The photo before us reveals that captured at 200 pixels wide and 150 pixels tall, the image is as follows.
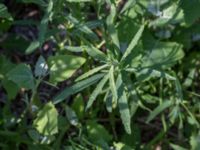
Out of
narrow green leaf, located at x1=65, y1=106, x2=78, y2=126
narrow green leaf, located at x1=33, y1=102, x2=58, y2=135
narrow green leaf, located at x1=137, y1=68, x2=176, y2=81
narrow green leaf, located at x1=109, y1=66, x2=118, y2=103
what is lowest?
narrow green leaf, located at x1=65, y1=106, x2=78, y2=126

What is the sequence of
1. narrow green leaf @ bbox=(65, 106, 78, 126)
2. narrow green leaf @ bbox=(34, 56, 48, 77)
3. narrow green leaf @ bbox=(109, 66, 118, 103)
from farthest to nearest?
narrow green leaf @ bbox=(65, 106, 78, 126), narrow green leaf @ bbox=(34, 56, 48, 77), narrow green leaf @ bbox=(109, 66, 118, 103)

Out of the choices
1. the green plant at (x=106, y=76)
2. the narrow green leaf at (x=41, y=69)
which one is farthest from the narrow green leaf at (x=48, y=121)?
the narrow green leaf at (x=41, y=69)

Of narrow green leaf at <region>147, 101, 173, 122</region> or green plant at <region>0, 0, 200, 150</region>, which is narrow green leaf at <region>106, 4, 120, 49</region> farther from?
narrow green leaf at <region>147, 101, 173, 122</region>

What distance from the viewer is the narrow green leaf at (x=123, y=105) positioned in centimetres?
128

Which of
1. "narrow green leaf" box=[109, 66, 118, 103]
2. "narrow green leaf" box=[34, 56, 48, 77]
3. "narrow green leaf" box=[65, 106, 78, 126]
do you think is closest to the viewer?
"narrow green leaf" box=[109, 66, 118, 103]

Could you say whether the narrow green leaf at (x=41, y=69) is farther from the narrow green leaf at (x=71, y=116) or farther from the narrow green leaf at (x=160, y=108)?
the narrow green leaf at (x=160, y=108)

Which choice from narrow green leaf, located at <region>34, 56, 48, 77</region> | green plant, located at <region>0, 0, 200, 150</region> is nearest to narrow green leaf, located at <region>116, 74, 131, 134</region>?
green plant, located at <region>0, 0, 200, 150</region>

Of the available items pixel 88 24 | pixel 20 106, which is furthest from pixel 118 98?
pixel 20 106

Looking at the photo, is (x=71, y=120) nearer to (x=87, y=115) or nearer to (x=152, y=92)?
(x=87, y=115)

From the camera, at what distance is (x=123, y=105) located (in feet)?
4.22

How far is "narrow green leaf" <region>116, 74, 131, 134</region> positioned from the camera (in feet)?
4.21

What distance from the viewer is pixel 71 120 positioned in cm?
156

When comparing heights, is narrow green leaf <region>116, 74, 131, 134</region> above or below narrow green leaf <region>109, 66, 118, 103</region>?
below

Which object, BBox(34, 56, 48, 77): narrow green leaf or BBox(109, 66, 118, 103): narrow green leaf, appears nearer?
BBox(109, 66, 118, 103): narrow green leaf
